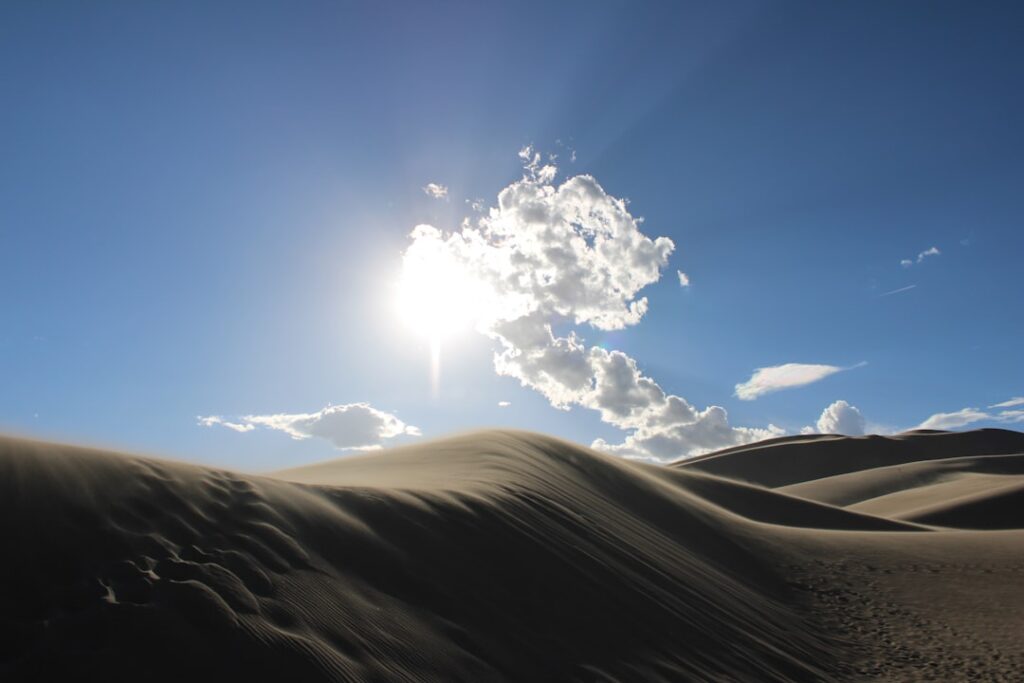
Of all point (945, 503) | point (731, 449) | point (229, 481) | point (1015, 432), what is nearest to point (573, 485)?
point (229, 481)

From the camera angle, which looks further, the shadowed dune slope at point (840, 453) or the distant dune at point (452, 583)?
the shadowed dune slope at point (840, 453)

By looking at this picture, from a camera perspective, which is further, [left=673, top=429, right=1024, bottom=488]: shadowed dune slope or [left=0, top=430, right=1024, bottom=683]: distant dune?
[left=673, top=429, right=1024, bottom=488]: shadowed dune slope

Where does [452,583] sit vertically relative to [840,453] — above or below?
below

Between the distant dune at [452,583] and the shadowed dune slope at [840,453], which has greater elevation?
the shadowed dune slope at [840,453]

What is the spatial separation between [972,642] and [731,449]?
7473 cm

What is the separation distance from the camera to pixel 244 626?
5133 mm

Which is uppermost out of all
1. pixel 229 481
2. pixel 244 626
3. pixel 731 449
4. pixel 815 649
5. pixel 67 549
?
pixel 731 449

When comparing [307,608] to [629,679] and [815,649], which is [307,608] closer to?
[629,679]

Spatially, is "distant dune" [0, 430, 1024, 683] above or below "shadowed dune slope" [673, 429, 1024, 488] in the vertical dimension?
below

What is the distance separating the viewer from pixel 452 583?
25.2 ft

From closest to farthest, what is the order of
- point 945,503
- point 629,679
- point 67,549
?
1. point 67,549
2. point 629,679
3. point 945,503

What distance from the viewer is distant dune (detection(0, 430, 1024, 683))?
15.9 feet

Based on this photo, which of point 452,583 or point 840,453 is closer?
point 452,583

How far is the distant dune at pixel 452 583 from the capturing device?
15.9 ft
